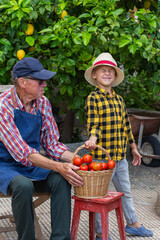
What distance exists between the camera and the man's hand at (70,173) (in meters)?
2.70

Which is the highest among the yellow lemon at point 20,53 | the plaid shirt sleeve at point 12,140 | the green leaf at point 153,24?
the green leaf at point 153,24

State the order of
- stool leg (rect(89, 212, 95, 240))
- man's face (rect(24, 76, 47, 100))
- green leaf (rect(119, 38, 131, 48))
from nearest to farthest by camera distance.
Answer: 1. man's face (rect(24, 76, 47, 100))
2. stool leg (rect(89, 212, 95, 240))
3. green leaf (rect(119, 38, 131, 48))

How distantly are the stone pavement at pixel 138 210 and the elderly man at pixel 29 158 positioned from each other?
0.66 metres

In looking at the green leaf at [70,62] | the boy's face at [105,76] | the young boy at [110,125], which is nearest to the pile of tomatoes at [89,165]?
the young boy at [110,125]

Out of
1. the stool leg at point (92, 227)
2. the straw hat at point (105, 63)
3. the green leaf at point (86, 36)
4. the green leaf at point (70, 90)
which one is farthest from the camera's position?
the green leaf at point (70, 90)

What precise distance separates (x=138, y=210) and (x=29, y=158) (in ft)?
5.63

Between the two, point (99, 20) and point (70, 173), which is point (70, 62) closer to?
point (99, 20)

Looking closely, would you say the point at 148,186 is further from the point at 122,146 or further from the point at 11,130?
the point at 11,130

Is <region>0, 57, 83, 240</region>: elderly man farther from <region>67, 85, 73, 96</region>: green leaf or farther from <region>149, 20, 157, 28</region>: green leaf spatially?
<region>149, 20, 157, 28</region>: green leaf

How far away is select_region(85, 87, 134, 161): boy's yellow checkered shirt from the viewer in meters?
3.23

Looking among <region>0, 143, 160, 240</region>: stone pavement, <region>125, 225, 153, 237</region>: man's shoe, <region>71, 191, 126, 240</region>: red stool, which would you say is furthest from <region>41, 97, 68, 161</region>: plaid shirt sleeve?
<region>125, 225, 153, 237</region>: man's shoe

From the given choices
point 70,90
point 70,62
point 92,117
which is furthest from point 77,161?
point 70,90

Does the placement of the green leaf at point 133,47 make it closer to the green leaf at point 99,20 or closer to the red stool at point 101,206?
the green leaf at point 99,20

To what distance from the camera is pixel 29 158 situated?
2.79 m
